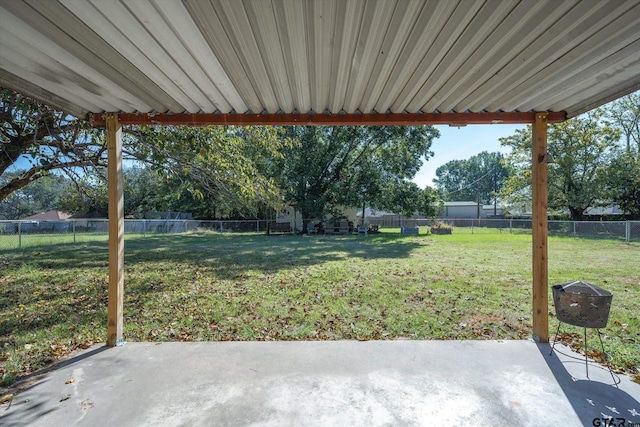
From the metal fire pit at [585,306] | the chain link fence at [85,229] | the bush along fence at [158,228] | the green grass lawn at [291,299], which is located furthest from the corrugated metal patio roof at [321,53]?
→ the chain link fence at [85,229]

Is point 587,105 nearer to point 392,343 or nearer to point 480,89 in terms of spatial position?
point 480,89

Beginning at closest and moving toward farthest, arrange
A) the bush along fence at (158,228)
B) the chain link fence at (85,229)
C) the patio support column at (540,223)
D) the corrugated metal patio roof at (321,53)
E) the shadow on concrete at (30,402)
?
the corrugated metal patio roof at (321,53) → the shadow on concrete at (30,402) → the patio support column at (540,223) → the chain link fence at (85,229) → the bush along fence at (158,228)

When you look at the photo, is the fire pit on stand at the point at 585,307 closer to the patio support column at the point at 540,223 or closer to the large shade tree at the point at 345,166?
the patio support column at the point at 540,223

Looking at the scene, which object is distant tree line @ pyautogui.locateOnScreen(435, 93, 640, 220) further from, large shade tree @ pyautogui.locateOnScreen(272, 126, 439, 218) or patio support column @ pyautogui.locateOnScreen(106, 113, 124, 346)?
patio support column @ pyautogui.locateOnScreen(106, 113, 124, 346)

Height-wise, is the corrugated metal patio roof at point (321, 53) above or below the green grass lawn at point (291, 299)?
above

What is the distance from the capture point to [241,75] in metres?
2.75

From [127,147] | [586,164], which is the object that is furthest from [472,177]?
[127,147]

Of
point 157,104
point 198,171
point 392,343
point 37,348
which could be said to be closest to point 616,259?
point 392,343

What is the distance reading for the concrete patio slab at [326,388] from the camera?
2371mm

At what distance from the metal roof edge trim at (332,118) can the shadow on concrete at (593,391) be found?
2.45 metres

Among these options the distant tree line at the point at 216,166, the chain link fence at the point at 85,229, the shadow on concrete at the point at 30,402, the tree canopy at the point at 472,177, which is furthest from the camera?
the tree canopy at the point at 472,177

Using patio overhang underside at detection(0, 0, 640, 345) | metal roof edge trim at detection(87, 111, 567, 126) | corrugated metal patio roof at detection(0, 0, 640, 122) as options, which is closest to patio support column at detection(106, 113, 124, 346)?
patio overhang underside at detection(0, 0, 640, 345)

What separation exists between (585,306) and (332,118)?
9.56 ft

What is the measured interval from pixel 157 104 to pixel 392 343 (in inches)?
138
